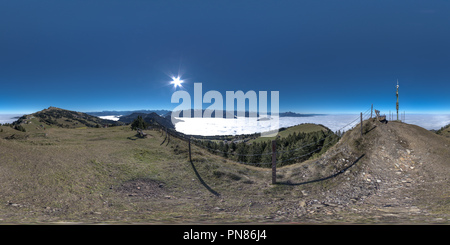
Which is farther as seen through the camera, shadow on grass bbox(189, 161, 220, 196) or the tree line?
the tree line

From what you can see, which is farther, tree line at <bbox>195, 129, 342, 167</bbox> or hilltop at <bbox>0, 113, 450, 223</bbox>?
tree line at <bbox>195, 129, 342, 167</bbox>

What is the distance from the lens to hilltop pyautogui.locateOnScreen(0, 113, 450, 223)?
26.3 ft

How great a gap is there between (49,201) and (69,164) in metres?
5.72

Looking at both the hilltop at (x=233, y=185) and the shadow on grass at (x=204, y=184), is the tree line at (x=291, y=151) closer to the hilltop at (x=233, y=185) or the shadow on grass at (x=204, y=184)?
the hilltop at (x=233, y=185)

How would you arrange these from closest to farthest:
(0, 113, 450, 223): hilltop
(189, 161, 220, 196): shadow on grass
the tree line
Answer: (0, 113, 450, 223): hilltop → (189, 161, 220, 196): shadow on grass → the tree line

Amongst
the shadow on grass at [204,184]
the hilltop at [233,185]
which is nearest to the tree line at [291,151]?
the hilltop at [233,185]

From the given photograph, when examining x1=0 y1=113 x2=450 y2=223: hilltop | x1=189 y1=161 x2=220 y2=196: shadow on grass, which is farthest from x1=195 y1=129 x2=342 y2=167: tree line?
x1=189 y1=161 x2=220 y2=196: shadow on grass

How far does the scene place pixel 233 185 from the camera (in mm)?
13422

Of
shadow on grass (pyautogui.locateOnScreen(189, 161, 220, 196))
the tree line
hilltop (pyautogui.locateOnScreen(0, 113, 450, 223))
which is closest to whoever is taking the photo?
hilltop (pyautogui.locateOnScreen(0, 113, 450, 223))

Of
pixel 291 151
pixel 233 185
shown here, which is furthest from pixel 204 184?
pixel 291 151

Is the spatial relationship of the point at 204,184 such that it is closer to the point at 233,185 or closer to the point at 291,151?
the point at 233,185

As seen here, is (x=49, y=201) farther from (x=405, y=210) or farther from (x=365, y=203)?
(x=405, y=210)

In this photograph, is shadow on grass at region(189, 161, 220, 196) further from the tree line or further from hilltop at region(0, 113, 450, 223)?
the tree line

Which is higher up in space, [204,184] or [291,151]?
[291,151]
